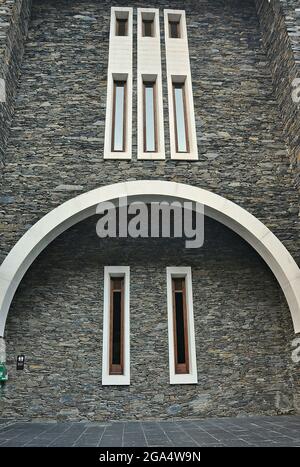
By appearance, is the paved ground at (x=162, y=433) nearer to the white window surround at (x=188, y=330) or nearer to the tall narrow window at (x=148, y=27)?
the white window surround at (x=188, y=330)

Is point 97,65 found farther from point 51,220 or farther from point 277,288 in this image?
point 277,288

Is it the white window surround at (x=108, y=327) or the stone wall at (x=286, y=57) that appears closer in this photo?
the white window surround at (x=108, y=327)

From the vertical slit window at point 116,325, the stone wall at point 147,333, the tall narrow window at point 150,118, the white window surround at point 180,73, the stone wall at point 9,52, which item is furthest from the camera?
the tall narrow window at point 150,118

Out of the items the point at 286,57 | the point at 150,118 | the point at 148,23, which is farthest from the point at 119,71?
the point at 286,57

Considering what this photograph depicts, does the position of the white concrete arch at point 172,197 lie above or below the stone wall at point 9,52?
below

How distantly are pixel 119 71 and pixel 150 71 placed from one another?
59 cm

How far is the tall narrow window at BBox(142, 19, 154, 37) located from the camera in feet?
24.8

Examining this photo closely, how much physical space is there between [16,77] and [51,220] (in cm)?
306

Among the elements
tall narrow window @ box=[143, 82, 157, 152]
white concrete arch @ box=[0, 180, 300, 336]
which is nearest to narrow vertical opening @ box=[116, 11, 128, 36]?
tall narrow window @ box=[143, 82, 157, 152]

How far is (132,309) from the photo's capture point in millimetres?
6098

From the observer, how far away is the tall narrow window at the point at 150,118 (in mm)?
6414

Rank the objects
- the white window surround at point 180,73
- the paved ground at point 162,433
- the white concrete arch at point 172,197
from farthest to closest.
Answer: the white window surround at point 180,73 → the white concrete arch at point 172,197 → the paved ground at point 162,433

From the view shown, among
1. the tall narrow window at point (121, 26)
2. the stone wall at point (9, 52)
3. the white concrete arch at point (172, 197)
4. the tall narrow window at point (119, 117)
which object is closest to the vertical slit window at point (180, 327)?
the white concrete arch at point (172, 197)

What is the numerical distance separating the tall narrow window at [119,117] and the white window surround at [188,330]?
2.38m
